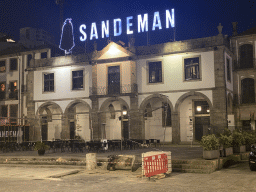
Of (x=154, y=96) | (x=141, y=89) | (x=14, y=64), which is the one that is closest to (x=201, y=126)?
(x=154, y=96)

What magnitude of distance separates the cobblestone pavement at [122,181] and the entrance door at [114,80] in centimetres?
1514

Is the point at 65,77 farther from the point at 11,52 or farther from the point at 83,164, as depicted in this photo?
the point at 83,164

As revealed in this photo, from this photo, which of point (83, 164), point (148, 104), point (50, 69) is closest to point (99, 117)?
point (148, 104)

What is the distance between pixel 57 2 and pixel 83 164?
36332 mm

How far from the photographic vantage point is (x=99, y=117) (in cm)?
2892

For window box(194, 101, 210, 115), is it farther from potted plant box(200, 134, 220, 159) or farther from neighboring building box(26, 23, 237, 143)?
potted plant box(200, 134, 220, 159)

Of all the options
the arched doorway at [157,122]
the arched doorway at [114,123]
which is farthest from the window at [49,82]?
the arched doorway at [157,122]

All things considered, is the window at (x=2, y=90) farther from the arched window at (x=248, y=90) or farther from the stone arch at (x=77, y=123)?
the arched window at (x=248, y=90)

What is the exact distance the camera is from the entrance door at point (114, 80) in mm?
28719

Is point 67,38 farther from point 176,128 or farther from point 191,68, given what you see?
point 176,128

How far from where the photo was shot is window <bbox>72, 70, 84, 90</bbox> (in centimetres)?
3068

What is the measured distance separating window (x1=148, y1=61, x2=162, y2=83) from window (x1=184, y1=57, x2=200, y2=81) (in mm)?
2195

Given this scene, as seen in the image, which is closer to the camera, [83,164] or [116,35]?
[83,164]

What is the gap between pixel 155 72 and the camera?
91.4 feet
